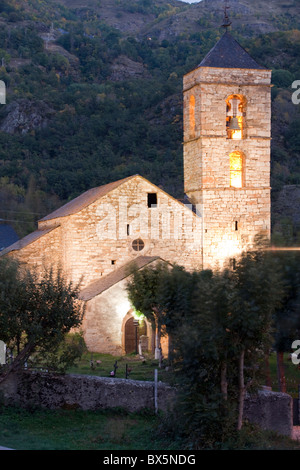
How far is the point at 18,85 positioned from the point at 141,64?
21498 mm

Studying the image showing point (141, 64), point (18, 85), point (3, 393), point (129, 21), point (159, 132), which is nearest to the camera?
point (3, 393)

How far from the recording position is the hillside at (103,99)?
59062mm

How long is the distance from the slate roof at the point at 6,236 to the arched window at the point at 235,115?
18244 mm

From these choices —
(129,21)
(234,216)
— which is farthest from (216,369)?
(129,21)

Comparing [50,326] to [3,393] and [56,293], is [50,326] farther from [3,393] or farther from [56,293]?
[3,393]

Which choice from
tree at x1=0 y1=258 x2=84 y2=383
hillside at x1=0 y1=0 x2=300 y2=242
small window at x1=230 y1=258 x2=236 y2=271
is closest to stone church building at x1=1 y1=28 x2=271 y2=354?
tree at x1=0 y1=258 x2=84 y2=383

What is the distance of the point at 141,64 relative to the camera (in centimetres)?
10312

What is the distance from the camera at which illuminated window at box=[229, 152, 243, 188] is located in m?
29.8

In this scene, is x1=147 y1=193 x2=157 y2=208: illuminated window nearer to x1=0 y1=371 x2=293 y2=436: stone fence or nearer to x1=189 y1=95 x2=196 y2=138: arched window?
x1=189 y1=95 x2=196 y2=138: arched window

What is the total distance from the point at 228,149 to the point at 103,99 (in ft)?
178

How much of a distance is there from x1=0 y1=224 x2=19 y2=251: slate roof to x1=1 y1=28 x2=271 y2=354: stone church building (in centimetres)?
1295

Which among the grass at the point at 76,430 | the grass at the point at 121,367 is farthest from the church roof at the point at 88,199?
the grass at the point at 76,430

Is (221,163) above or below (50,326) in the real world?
above

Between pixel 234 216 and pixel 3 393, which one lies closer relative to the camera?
pixel 3 393
